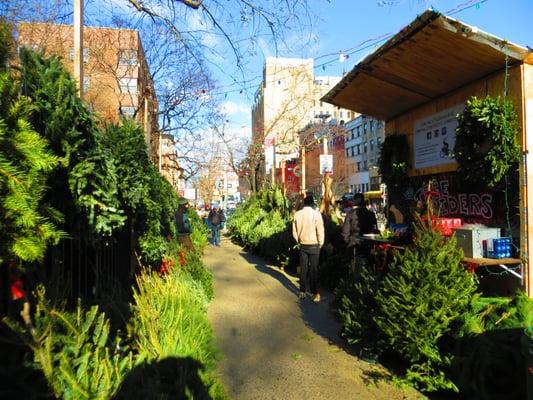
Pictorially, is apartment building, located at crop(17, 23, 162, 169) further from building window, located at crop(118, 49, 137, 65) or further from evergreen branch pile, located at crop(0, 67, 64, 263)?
evergreen branch pile, located at crop(0, 67, 64, 263)

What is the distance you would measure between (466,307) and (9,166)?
3773 mm

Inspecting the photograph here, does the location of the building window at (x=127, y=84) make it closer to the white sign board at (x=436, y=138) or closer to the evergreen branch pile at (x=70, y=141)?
the white sign board at (x=436, y=138)

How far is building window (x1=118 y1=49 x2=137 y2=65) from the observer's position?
1421 centimetres

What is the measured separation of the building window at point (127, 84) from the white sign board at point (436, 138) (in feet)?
40.1

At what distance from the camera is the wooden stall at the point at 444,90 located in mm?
4324

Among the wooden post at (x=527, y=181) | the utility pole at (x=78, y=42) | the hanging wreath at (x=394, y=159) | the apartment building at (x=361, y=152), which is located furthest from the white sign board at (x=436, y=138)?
the apartment building at (x=361, y=152)

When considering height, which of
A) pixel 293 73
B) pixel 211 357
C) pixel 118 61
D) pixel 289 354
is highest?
pixel 293 73

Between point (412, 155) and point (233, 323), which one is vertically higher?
point (412, 155)

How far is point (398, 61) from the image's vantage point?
18.1 ft

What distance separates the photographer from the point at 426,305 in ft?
12.1

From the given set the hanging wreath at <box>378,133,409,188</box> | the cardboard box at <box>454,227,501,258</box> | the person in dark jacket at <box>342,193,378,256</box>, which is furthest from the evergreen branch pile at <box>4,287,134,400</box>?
the hanging wreath at <box>378,133,409,188</box>

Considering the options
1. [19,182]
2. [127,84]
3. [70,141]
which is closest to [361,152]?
[127,84]

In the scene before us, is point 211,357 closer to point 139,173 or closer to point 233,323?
point 139,173

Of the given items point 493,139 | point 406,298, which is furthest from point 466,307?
point 493,139
